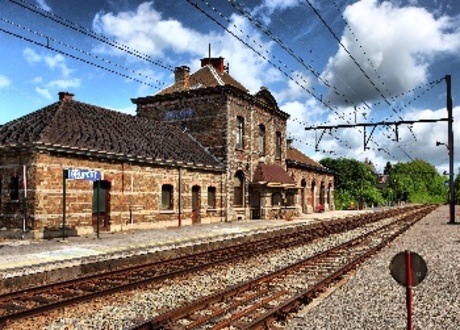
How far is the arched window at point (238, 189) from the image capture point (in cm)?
2759

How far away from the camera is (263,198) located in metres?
29.1

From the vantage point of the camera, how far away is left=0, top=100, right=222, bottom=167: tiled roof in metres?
17.4

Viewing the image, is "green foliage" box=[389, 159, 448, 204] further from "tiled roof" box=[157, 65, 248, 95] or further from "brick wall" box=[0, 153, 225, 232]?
"brick wall" box=[0, 153, 225, 232]

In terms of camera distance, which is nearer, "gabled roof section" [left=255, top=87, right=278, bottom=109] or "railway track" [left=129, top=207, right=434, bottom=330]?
"railway track" [left=129, top=207, right=434, bottom=330]

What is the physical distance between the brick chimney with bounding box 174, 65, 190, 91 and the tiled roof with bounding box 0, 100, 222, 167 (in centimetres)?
352

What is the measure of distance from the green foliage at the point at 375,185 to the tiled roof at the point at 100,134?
1187 inches

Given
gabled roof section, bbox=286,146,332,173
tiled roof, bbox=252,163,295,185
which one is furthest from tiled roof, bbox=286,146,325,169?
tiled roof, bbox=252,163,295,185

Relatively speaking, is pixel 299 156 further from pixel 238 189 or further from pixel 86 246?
pixel 86 246

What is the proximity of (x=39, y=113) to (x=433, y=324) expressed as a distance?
18.8 metres

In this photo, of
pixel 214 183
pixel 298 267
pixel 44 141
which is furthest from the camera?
pixel 214 183

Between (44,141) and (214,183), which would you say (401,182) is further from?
(44,141)

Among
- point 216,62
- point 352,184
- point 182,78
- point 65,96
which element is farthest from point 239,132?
point 352,184

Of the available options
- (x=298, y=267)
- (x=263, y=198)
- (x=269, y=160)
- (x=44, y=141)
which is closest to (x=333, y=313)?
(x=298, y=267)

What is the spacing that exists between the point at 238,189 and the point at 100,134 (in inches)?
426
